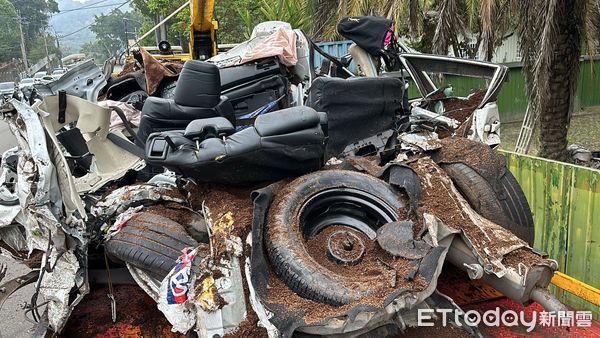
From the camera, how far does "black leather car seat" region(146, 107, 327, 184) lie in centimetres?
280

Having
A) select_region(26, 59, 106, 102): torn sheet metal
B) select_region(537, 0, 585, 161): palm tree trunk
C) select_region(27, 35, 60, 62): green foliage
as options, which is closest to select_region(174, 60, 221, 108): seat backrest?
select_region(26, 59, 106, 102): torn sheet metal

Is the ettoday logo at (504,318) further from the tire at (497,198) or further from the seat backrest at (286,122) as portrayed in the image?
the seat backrest at (286,122)

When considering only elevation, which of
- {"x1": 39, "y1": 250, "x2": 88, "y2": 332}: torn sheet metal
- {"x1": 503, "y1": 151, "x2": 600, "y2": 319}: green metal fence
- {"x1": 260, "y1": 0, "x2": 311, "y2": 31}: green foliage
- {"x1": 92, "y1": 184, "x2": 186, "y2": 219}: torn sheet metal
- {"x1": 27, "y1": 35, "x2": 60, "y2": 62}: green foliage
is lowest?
{"x1": 27, "y1": 35, "x2": 60, "y2": 62}: green foliage

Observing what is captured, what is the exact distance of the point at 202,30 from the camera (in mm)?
7188

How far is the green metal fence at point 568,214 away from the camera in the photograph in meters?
4.23

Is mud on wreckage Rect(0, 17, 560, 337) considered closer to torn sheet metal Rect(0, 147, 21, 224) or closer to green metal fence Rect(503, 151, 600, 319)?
torn sheet metal Rect(0, 147, 21, 224)

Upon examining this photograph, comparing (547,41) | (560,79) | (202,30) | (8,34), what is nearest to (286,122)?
(202,30)

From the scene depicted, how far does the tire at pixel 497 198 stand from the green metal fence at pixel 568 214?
1.17m

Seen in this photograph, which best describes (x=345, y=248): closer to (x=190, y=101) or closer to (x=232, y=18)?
(x=190, y=101)

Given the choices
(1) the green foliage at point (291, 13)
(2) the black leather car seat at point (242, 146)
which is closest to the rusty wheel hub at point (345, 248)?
(2) the black leather car seat at point (242, 146)

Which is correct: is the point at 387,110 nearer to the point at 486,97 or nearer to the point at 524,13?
the point at 486,97

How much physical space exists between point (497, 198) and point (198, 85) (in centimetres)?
191

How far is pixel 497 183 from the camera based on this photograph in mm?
3248

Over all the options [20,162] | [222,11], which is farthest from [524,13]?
[222,11]
